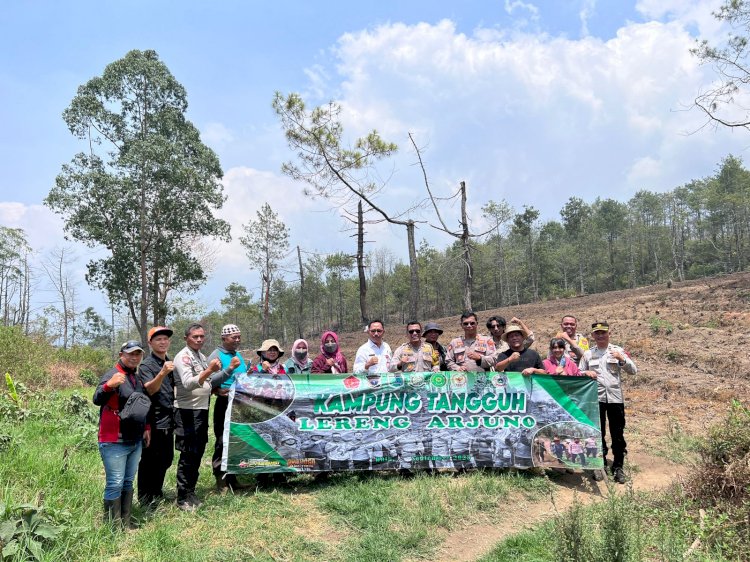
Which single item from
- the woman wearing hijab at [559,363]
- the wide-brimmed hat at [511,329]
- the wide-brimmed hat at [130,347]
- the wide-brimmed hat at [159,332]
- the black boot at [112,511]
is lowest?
the black boot at [112,511]

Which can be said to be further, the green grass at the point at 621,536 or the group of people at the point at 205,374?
the group of people at the point at 205,374

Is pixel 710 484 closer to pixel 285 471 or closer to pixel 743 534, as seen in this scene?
pixel 743 534


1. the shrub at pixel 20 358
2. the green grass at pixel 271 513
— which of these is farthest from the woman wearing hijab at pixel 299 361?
the shrub at pixel 20 358

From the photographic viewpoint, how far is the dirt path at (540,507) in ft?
12.9

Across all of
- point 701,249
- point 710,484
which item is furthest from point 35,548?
point 701,249

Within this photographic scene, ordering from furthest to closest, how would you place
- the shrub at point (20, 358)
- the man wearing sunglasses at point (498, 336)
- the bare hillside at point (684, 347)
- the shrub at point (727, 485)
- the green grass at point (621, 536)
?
1. the shrub at point (20, 358)
2. the bare hillside at point (684, 347)
3. the man wearing sunglasses at point (498, 336)
4. the shrub at point (727, 485)
5. the green grass at point (621, 536)

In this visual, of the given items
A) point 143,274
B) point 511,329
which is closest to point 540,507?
point 511,329

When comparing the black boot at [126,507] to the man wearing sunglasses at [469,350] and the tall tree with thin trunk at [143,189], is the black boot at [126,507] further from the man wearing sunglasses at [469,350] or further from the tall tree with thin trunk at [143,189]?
the tall tree with thin trunk at [143,189]

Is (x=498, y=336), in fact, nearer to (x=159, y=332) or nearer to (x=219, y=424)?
(x=219, y=424)

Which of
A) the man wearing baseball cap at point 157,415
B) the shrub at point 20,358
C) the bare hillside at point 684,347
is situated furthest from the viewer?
the shrub at point 20,358

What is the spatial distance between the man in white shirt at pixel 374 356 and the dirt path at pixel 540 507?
206 centimetres

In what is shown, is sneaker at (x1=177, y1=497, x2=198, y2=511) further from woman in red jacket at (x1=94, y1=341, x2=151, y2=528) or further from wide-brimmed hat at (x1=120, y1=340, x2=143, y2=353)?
wide-brimmed hat at (x1=120, y1=340, x2=143, y2=353)

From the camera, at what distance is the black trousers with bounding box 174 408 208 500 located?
4.64 m

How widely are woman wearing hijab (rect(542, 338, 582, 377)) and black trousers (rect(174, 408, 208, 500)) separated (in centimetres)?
416
